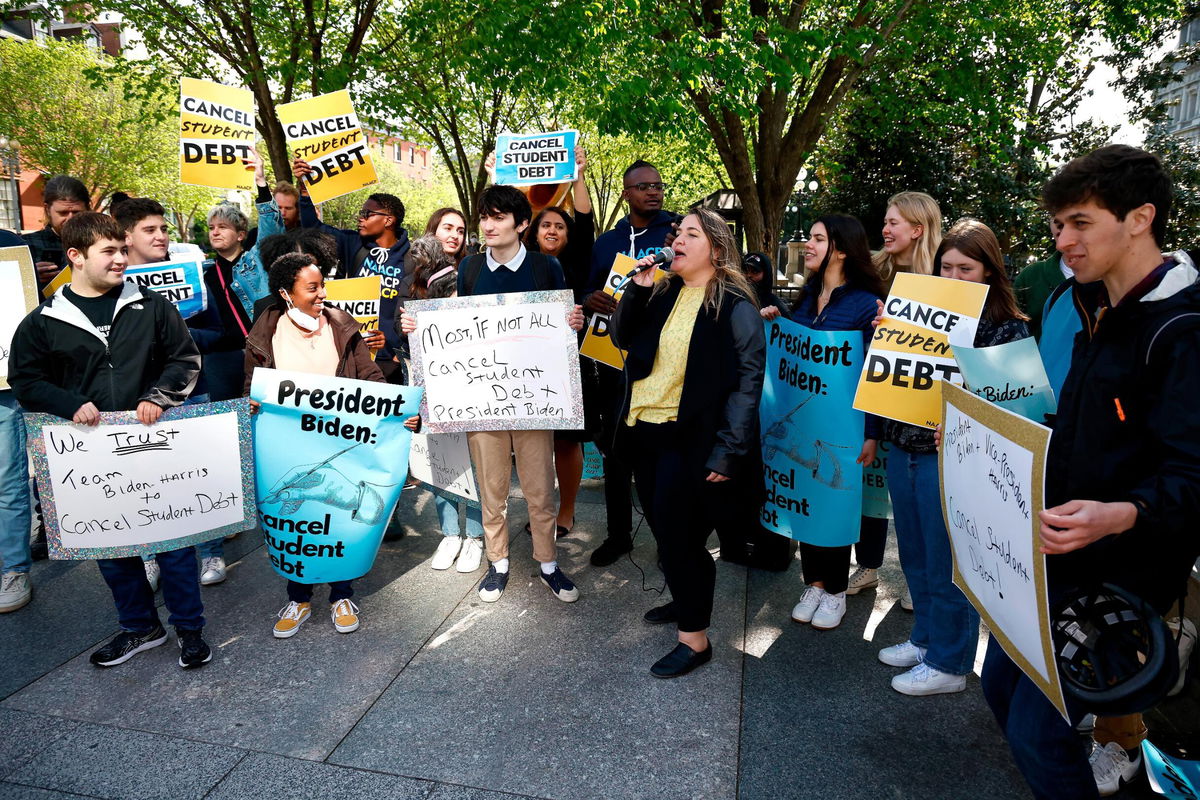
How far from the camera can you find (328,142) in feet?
18.6

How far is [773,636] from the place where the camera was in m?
3.89

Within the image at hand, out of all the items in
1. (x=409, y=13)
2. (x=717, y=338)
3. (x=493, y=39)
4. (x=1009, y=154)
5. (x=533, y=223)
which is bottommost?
(x=717, y=338)

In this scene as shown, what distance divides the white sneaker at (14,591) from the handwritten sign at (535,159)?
3543 millimetres

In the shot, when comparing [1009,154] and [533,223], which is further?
[1009,154]

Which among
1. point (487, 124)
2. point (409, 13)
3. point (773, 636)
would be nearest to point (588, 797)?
point (773, 636)

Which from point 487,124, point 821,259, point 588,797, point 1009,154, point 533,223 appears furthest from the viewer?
point 487,124

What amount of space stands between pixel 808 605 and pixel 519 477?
172 cm

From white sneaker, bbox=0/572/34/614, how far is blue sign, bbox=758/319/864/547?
4.09 m

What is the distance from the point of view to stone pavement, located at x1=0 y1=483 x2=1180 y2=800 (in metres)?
2.81

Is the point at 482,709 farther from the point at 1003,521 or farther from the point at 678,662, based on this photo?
the point at 1003,521

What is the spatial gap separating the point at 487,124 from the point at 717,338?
63.3 ft

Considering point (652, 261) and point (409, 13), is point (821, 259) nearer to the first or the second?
point (652, 261)

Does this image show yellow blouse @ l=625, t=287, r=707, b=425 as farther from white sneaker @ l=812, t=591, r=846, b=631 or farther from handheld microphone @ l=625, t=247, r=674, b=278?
white sneaker @ l=812, t=591, r=846, b=631

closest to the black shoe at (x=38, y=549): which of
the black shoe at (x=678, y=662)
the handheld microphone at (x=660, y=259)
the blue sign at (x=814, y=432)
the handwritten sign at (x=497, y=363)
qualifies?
the handwritten sign at (x=497, y=363)
